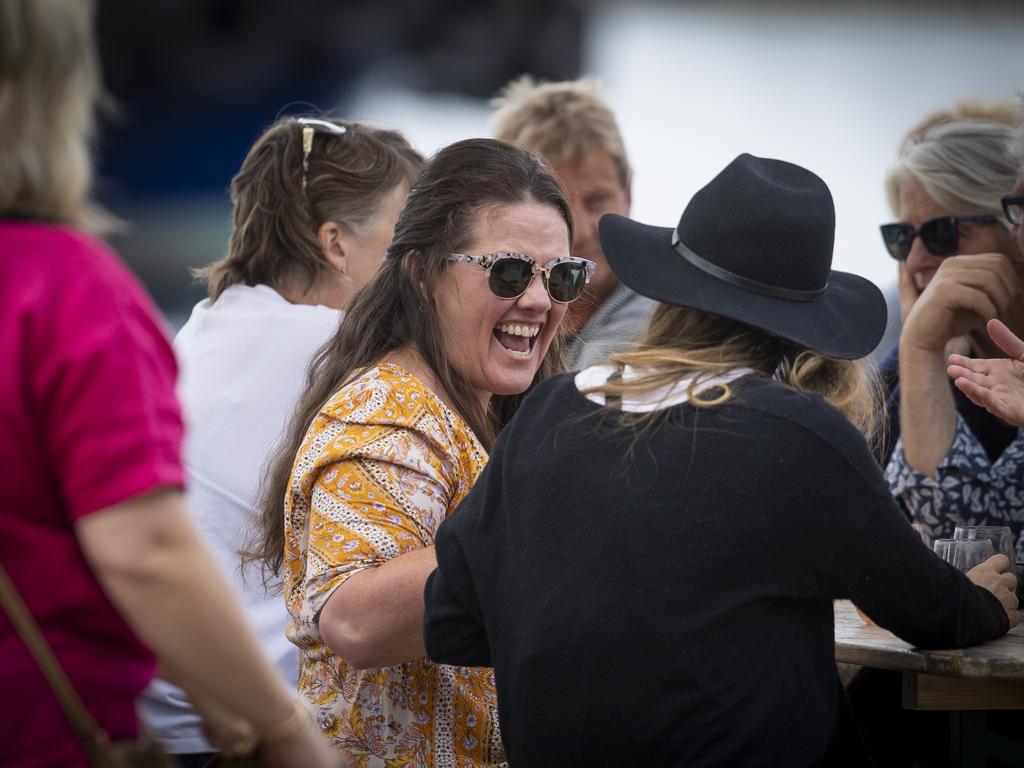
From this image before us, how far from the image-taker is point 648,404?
184 centimetres

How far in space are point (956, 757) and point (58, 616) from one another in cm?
199

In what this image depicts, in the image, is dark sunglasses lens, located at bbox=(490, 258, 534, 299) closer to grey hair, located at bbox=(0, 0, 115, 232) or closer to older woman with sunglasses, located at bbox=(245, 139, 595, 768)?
older woman with sunglasses, located at bbox=(245, 139, 595, 768)

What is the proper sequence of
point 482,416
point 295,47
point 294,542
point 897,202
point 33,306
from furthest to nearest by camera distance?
point 295,47 → point 897,202 → point 482,416 → point 294,542 → point 33,306

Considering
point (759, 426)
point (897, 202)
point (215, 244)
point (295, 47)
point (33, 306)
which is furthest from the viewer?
point (295, 47)

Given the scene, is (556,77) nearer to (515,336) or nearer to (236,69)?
(236,69)

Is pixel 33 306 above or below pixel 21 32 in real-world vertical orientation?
below

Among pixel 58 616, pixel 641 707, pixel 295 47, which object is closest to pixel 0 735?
pixel 58 616

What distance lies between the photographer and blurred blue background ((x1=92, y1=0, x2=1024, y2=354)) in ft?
18.0

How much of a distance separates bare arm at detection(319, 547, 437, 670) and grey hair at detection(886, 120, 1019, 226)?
2.17 metres

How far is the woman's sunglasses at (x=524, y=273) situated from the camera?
2.41 metres

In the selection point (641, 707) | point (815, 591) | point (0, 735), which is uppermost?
point (0, 735)

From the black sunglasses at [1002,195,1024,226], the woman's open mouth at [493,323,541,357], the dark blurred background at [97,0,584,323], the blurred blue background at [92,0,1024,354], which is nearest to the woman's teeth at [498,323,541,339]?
the woman's open mouth at [493,323,541,357]

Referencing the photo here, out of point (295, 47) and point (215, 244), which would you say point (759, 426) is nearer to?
point (215, 244)

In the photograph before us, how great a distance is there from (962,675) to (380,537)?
0.99 meters
